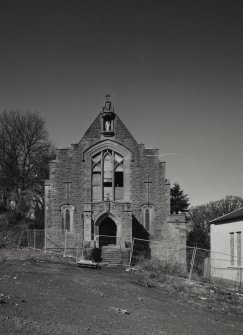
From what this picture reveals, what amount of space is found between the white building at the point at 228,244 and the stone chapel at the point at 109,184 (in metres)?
3.36

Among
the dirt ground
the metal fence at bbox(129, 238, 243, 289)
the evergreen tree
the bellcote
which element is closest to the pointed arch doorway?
the metal fence at bbox(129, 238, 243, 289)

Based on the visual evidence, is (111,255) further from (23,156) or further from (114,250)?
(23,156)

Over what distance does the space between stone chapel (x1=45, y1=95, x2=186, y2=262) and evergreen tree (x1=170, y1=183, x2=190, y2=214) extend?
833 inches

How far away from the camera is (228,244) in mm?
25578

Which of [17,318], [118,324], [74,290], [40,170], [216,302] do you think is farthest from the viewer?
[40,170]

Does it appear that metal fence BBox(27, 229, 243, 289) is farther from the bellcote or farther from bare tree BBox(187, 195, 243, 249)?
bare tree BBox(187, 195, 243, 249)

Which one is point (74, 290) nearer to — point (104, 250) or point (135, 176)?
point (104, 250)

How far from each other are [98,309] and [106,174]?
2041 centimetres

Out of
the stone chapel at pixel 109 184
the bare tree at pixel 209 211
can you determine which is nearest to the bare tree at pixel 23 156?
the stone chapel at pixel 109 184

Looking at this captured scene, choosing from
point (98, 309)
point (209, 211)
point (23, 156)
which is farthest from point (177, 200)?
point (98, 309)

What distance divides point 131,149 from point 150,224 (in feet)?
19.9

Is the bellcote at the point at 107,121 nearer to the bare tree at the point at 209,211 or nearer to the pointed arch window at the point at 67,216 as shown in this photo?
the pointed arch window at the point at 67,216

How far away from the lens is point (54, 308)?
10312 millimetres

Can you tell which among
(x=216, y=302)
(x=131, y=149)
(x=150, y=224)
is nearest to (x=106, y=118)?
(x=131, y=149)
